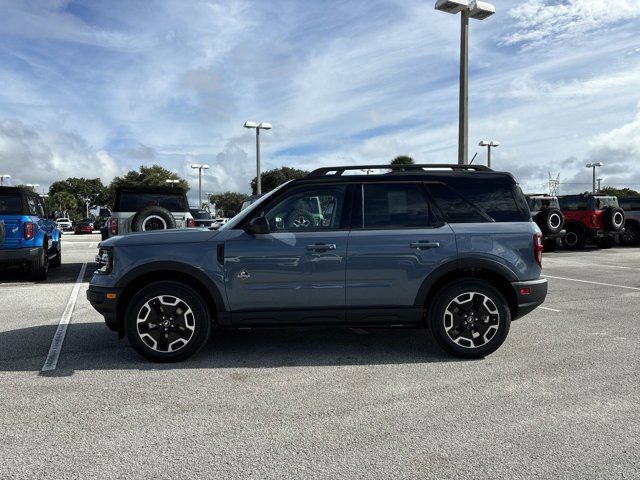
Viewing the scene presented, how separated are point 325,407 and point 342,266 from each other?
1.39 metres

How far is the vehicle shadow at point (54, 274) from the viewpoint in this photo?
10.7 m

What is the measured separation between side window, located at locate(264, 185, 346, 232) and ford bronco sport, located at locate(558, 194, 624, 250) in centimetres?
1579

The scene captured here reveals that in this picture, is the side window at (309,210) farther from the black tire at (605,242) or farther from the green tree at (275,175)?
the green tree at (275,175)

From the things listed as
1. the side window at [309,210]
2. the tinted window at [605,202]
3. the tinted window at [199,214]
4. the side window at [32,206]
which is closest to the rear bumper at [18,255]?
the side window at [32,206]

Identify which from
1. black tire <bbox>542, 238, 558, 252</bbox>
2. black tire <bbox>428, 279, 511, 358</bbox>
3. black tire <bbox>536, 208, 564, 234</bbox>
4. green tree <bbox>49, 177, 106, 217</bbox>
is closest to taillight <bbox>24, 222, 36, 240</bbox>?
black tire <bbox>428, 279, 511, 358</bbox>

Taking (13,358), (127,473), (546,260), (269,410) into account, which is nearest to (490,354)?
(269,410)

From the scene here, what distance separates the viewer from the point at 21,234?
9.82 m

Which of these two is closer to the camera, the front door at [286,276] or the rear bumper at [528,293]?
the front door at [286,276]

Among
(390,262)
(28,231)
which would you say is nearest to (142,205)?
(28,231)

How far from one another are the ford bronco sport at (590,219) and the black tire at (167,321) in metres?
16.7

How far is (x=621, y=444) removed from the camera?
311 cm

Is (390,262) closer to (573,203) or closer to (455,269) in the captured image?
(455,269)

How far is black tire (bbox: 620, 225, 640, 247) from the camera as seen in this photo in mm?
19719

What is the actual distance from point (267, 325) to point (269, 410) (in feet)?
3.87
